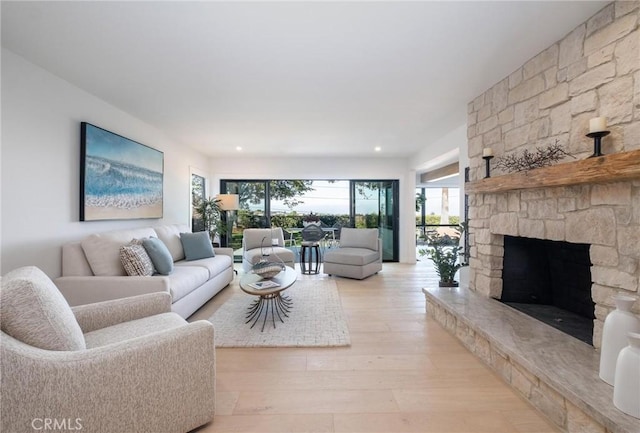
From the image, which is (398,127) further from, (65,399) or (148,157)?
(65,399)

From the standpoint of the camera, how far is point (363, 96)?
9.98ft

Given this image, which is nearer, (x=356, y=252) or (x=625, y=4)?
(x=625, y=4)

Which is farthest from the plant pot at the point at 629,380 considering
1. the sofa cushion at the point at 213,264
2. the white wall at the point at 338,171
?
the white wall at the point at 338,171

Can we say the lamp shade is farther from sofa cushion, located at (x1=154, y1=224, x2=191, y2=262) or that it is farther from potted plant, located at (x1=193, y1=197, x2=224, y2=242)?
sofa cushion, located at (x1=154, y1=224, x2=191, y2=262)

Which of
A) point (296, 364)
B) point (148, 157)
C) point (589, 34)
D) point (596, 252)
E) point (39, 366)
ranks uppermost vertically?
point (589, 34)

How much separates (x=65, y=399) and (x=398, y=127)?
14.0 ft

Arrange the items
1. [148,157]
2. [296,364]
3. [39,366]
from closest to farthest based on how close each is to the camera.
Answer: [39,366], [296,364], [148,157]

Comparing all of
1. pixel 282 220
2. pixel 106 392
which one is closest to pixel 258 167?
pixel 282 220

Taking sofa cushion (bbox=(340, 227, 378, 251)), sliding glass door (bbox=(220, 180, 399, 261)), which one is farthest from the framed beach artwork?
sofa cushion (bbox=(340, 227, 378, 251))

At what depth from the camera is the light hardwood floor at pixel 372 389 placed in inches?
63.9

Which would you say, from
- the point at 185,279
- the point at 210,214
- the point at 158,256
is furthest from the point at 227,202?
the point at 185,279

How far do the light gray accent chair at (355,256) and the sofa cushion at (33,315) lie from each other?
3.93m

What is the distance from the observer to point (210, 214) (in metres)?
5.65

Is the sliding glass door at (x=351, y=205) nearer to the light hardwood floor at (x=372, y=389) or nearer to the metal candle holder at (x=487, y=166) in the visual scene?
the metal candle holder at (x=487, y=166)
